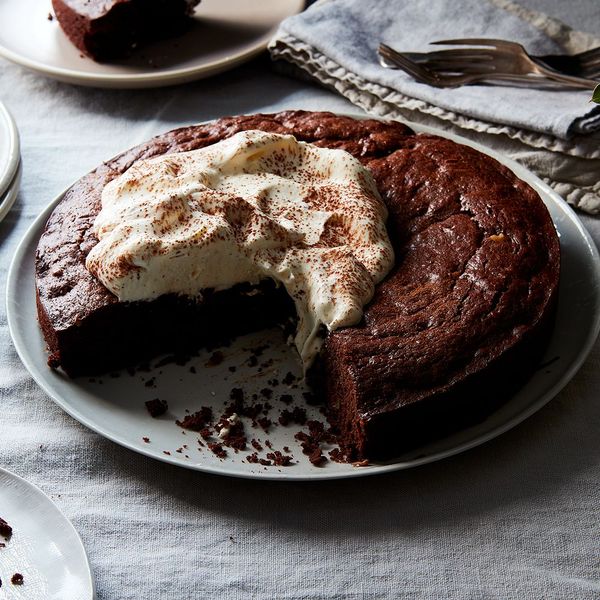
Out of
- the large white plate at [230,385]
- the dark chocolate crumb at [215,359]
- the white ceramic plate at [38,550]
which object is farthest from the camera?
the dark chocolate crumb at [215,359]

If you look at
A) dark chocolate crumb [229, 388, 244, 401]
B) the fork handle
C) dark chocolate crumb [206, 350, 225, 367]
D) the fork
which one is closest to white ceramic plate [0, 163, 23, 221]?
dark chocolate crumb [206, 350, 225, 367]

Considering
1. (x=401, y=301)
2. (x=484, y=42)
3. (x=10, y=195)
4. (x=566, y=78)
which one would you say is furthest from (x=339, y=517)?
(x=484, y=42)

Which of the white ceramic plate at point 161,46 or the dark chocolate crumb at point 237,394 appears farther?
the white ceramic plate at point 161,46

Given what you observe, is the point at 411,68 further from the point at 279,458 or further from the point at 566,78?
the point at 279,458

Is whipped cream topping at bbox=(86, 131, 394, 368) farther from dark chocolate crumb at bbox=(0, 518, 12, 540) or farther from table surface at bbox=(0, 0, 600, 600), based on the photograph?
dark chocolate crumb at bbox=(0, 518, 12, 540)

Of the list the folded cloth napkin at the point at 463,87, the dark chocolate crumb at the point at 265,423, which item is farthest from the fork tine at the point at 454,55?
the dark chocolate crumb at the point at 265,423

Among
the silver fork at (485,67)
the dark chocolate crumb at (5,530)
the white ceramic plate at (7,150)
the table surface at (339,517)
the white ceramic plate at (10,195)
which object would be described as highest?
the white ceramic plate at (7,150)

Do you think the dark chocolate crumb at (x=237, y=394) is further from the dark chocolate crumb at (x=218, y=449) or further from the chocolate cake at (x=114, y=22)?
the chocolate cake at (x=114, y=22)
